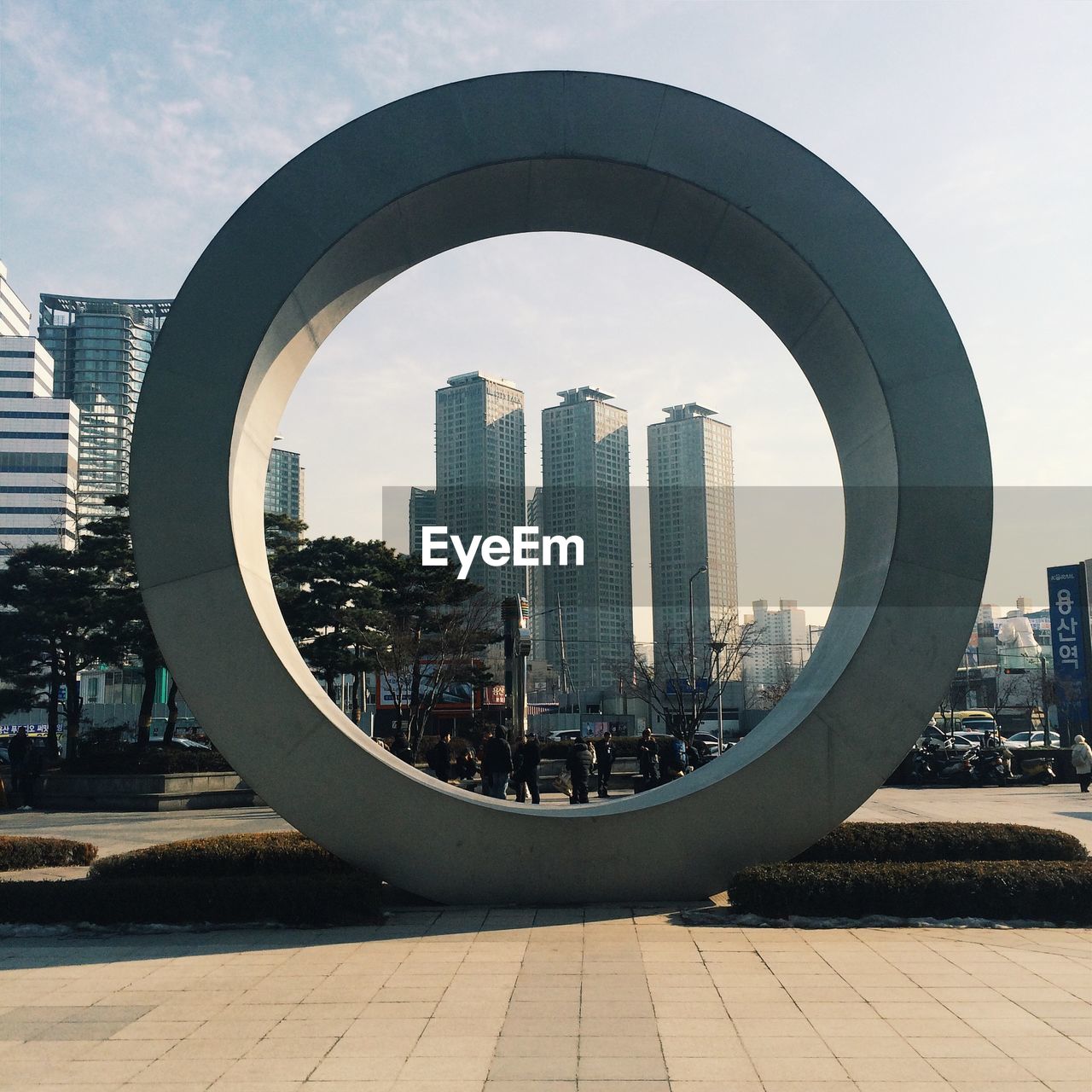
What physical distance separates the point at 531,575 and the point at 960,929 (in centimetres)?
6138

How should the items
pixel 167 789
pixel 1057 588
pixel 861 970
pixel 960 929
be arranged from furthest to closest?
1. pixel 1057 588
2. pixel 167 789
3. pixel 960 929
4. pixel 861 970

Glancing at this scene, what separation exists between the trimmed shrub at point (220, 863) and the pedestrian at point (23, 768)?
38.3 feet

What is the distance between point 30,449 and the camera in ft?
295

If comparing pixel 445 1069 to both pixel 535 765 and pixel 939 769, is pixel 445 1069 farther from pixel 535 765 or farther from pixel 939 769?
pixel 939 769

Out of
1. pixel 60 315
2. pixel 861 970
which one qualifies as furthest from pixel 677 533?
pixel 60 315

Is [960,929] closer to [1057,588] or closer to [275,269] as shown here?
[275,269]

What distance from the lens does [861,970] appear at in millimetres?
7301

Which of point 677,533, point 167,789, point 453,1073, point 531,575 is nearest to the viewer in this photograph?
point 453,1073

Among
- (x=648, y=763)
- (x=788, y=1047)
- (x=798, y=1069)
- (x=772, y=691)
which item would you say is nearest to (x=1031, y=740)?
(x=648, y=763)

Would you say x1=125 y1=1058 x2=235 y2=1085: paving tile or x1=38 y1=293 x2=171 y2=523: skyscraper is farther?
x1=38 y1=293 x2=171 y2=523: skyscraper

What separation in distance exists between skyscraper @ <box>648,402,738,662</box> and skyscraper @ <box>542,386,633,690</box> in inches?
163

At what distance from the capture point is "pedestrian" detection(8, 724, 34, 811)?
2067 cm

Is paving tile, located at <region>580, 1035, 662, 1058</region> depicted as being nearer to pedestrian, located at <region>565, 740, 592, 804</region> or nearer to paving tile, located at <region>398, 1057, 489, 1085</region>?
paving tile, located at <region>398, 1057, 489, 1085</region>

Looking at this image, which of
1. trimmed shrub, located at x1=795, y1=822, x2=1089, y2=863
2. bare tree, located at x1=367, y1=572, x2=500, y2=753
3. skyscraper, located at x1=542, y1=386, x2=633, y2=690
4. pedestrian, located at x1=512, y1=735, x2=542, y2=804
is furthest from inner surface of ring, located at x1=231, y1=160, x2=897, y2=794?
skyscraper, located at x1=542, y1=386, x2=633, y2=690
